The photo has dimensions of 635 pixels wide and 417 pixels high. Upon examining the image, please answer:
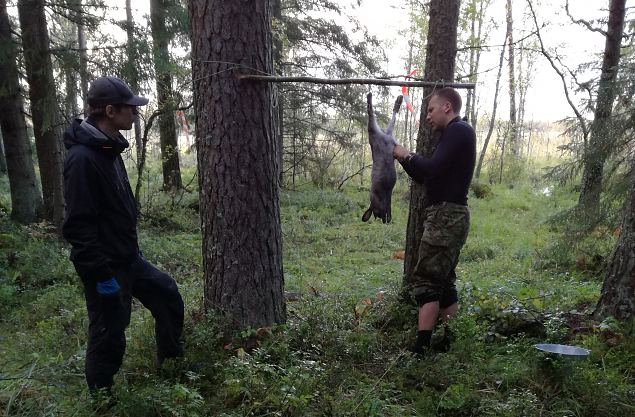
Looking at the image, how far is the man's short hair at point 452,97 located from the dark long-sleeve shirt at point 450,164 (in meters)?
0.09

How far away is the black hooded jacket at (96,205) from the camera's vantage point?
113 inches

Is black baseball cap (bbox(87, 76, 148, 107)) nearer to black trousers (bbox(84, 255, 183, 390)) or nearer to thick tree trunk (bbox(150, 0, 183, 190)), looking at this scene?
black trousers (bbox(84, 255, 183, 390))

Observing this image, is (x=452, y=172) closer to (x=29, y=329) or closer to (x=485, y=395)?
(x=485, y=395)

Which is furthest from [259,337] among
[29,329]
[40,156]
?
[40,156]

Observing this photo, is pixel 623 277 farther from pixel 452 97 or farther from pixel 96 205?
pixel 96 205

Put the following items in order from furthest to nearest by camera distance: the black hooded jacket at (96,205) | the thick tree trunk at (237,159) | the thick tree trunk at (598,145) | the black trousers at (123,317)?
1. the thick tree trunk at (598,145)
2. the thick tree trunk at (237,159)
3. the black trousers at (123,317)
4. the black hooded jacket at (96,205)

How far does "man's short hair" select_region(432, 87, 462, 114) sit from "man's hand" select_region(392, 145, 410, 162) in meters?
0.61

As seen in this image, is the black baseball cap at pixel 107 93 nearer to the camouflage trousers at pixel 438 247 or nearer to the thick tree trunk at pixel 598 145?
the camouflage trousers at pixel 438 247

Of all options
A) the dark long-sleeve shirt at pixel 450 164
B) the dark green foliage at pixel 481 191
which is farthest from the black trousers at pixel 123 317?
the dark green foliage at pixel 481 191

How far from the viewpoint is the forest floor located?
306 centimetres

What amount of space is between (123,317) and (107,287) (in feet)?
0.97

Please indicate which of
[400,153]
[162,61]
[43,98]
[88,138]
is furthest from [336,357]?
[43,98]

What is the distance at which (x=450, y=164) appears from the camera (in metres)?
3.80

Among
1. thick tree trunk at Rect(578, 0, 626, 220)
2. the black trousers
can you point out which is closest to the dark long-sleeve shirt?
the black trousers
